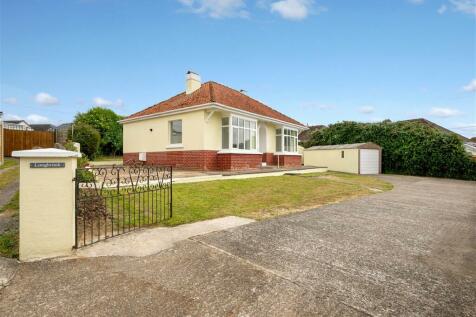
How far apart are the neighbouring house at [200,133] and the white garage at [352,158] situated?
7.51m

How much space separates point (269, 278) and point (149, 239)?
2.49 metres

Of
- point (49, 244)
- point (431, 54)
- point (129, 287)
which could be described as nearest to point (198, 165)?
point (49, 244)

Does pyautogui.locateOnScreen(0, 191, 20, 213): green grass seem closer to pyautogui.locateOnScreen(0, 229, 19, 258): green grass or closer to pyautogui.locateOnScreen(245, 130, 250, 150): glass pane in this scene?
pyautogui.locateOnScreen(0, 229, 19, 258): green grass

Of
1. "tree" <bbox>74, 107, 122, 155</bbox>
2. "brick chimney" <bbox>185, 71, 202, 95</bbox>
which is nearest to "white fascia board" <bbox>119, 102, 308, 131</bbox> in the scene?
"brick chimney" <bbox>185, 71, 202, 95</bbox>

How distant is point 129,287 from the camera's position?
3.11 metres

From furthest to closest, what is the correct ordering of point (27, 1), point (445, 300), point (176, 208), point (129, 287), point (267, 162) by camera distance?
point (267, 162) → point (27, 1) → point (176, 208) → point (129, 287) → point (445, 300)

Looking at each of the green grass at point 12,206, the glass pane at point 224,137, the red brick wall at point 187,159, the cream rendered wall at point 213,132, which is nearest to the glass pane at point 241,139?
the glass pane at point 224,137

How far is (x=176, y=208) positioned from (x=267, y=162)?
46.4ft

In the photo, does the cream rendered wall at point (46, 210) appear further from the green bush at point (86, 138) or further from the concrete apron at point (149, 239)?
the green bush at point (86, 138)

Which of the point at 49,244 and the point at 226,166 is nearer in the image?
the point at 49,244

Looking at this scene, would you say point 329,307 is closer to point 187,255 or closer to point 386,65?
point 187,255

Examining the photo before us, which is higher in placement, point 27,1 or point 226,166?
point 27,1

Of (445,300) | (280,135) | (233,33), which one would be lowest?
(445,300)

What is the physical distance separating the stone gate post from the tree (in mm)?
27260
